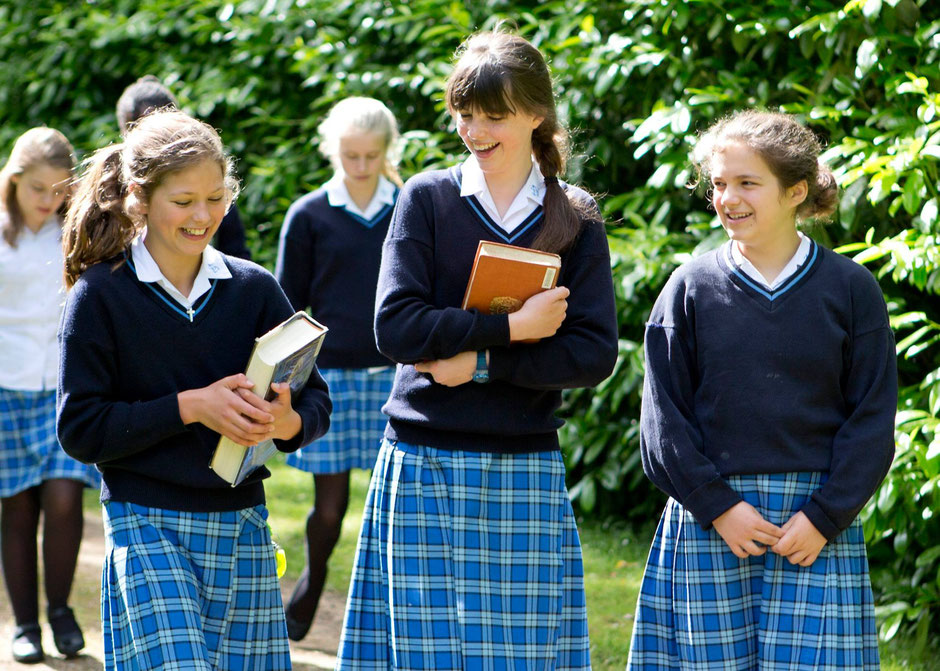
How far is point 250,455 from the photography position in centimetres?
274

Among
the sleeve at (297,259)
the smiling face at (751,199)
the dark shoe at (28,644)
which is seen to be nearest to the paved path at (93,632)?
the dark shoe at (28,644)

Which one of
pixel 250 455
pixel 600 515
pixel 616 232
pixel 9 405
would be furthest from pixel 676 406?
pixel 600 515

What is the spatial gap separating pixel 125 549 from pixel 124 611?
13 cm

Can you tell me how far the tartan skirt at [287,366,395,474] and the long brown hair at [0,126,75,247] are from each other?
4.04ft

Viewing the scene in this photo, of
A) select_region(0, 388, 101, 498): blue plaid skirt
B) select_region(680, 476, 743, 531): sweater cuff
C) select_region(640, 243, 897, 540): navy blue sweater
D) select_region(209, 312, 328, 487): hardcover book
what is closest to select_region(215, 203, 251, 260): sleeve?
select_region(0, 388, 101, 498): blue plaid skirt

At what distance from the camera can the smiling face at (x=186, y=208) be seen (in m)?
2.76

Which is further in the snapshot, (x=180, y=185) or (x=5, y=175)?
(x=5, y=175)

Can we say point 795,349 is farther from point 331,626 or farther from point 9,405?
point 9,405

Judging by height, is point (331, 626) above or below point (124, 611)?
below

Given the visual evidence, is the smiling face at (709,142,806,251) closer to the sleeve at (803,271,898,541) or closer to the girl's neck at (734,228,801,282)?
the girl's neck at (734,228,801,282)

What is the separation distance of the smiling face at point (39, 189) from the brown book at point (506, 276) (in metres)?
2.17

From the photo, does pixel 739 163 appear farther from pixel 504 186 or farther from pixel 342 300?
pixel 342 300

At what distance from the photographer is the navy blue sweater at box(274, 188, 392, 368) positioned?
15.1 ft

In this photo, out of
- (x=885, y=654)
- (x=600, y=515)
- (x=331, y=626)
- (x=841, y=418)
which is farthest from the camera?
(x=600, y=515)
